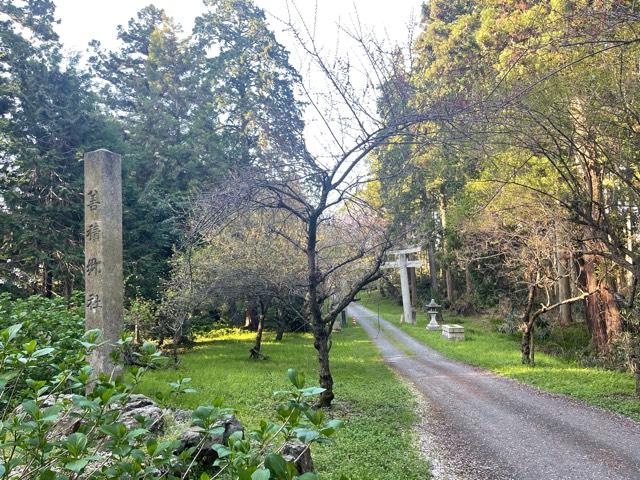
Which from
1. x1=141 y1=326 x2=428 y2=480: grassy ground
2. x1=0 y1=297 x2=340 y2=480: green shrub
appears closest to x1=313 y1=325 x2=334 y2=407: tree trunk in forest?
x1=141 y1=326 x2=428 y2=480: grassy ground

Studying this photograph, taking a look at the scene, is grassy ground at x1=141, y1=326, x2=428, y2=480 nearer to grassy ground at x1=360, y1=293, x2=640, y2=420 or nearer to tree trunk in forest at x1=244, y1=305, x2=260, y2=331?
grassy ground at x1=360, y1=293, x2=640, y2=420

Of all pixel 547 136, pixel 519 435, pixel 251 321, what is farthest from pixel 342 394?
pixel 251 321

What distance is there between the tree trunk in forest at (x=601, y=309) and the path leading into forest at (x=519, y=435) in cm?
351

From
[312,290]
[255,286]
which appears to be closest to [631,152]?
[312,290]

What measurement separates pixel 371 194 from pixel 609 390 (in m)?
5.54

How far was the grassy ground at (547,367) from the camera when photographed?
7676 mm

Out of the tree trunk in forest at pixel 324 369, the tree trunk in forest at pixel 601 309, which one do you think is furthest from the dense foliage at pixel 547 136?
the tree trunk in forest at pixel 324 369

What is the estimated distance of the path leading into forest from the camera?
4.82 metres

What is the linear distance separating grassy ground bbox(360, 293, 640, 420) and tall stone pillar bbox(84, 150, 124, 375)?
723cm

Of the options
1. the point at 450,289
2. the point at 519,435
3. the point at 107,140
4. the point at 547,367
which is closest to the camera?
the point at 519,435

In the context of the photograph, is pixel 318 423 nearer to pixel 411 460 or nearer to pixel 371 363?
pixel 411 460

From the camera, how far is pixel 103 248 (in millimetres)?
5188

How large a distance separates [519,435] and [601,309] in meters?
7.17

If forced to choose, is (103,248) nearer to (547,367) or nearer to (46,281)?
(547,367)
